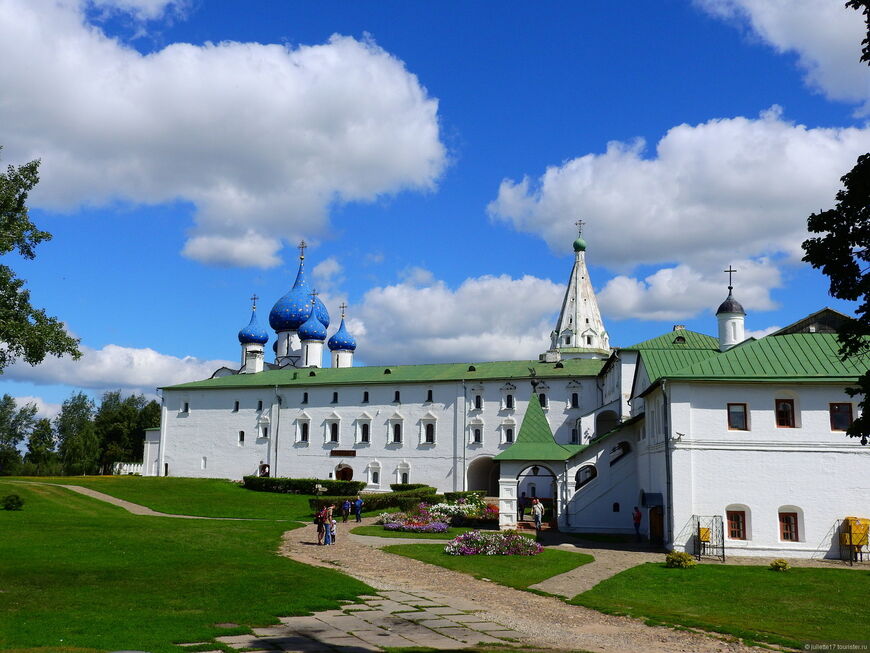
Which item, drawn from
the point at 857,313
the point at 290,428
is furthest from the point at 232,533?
the point at 290,428

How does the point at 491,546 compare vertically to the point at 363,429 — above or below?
below

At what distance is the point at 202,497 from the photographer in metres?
41.9

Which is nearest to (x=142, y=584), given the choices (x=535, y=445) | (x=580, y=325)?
(x=535, y=445)

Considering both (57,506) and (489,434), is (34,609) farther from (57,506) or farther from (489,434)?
(489,434)

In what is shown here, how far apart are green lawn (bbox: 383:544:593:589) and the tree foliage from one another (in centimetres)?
854

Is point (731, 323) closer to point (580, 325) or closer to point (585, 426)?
point (585, 426)

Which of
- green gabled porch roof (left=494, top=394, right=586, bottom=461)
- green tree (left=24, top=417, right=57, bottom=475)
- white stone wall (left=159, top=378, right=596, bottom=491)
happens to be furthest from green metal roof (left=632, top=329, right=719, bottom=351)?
green tree (left=24, top=417, right=57, bottom=475)

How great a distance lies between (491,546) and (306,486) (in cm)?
2457

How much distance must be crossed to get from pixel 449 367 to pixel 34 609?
44011 millimetres

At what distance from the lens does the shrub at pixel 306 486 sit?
146 feet

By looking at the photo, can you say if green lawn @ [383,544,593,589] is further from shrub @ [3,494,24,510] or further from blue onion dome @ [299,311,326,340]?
blue onion dome @ [299,311,326,340]

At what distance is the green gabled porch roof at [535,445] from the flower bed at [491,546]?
823 centimetres

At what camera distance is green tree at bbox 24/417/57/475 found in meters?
77.4

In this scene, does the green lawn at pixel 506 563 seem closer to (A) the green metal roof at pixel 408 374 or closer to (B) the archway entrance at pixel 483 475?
(A) the green metal roof at pixel 408 374
